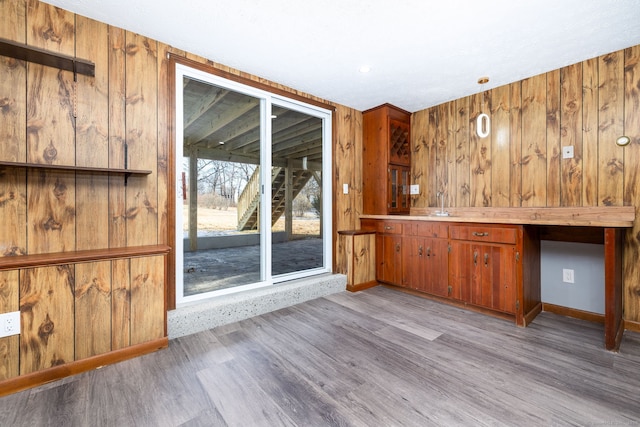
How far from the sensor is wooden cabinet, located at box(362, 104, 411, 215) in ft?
11.9

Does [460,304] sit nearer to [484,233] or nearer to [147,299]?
[484,233]

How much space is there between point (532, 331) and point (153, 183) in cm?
336

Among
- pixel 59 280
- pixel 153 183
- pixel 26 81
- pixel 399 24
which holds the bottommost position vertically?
pixel 59 280

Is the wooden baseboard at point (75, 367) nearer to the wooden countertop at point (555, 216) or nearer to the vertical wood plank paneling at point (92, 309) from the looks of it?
the vertical wood plank paneling at point (92, 309)

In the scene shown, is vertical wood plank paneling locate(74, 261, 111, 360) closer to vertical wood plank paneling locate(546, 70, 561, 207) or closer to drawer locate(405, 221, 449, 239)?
drawer locate(405, 221, 449, 239)

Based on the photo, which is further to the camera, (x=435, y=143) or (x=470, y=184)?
(x=435, y=143)

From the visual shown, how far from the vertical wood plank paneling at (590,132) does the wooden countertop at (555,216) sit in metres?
0.11

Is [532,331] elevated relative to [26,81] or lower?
lower

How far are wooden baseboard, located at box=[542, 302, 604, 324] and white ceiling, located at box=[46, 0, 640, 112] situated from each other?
231cm

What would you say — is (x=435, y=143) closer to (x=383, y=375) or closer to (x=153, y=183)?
(x=383, y=375)

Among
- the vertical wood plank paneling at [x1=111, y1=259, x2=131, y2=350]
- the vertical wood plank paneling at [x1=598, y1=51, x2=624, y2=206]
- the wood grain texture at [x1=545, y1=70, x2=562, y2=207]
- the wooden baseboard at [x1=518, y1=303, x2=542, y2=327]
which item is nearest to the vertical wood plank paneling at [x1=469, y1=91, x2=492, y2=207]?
the wood grain texture at [x1=545, y1=70, x2=562, y2=207]

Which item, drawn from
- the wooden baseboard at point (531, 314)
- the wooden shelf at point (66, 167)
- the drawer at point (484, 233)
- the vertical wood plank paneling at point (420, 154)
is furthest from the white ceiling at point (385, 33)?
the wooden baseboard at point (531, 314)

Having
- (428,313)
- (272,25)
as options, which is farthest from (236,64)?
(428,313)

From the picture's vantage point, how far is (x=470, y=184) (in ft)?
10.9
